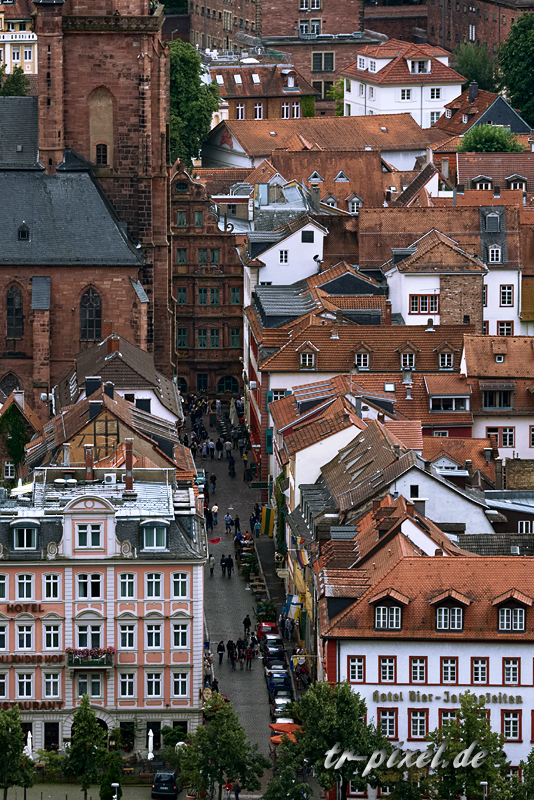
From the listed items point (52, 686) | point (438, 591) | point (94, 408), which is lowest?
point (52, 686)

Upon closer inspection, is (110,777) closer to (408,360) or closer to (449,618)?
(449,618)

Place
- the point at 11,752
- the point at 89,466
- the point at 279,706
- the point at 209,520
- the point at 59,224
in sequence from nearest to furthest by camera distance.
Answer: the point at 11,752, the point at 279,706, the point at 89,466, the point at 209,520, the point at 59,224

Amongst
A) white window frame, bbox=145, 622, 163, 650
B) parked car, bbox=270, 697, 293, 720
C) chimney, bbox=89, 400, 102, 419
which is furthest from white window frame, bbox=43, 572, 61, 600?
chimney, bbox=89, 400, 102, 419

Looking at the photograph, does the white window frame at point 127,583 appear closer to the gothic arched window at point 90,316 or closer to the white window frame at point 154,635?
the white window frame at point 154,635

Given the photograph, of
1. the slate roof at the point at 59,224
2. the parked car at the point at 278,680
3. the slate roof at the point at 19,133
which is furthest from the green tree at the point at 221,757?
the slate roof at the point at 19,133

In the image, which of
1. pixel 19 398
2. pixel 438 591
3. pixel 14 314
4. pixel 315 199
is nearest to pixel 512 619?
pixel 438 591

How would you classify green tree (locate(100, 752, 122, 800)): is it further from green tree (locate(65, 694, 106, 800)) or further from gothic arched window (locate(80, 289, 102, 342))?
gothic arched window (locate(80, 289, 102, 342))
